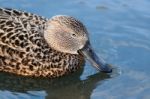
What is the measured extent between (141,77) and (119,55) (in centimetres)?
52

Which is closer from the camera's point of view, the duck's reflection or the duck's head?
the duck's reflection

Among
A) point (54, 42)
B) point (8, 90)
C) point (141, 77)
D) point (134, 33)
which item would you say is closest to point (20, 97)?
point (8, 90)

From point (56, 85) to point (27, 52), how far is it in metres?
0.53

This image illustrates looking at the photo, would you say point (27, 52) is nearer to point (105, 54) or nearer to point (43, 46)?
point (43, 46)

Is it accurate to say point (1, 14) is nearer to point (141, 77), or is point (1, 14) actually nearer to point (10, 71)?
point (10, 71)

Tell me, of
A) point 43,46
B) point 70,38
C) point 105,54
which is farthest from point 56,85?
point 105,54

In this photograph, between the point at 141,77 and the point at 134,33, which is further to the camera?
the point at 134,33

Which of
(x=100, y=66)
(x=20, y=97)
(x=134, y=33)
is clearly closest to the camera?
(x=20, y=97)

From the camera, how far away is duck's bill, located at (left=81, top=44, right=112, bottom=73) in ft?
22.1

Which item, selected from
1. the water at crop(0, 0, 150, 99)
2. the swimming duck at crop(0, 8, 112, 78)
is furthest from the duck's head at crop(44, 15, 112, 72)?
the water at crop(0, 0, 150, 99)

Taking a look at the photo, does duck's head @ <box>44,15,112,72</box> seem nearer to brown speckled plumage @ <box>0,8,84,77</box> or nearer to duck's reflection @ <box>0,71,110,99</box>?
brown speckled plumage @ <box>0,8,84,77</box>

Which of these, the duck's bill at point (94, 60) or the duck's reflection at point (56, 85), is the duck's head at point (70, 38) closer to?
the duck's bill at point (94, 60)

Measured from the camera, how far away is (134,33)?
306 inches

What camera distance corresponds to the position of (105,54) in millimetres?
7254
